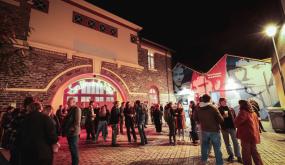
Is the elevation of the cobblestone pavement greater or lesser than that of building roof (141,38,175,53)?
lesser

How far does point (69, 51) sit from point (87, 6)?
3.65 metres

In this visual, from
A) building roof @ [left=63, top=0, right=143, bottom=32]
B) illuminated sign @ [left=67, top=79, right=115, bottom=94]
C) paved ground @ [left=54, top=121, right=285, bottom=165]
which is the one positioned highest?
building roof @ [left=63, top=0, right=143, bottom=32]

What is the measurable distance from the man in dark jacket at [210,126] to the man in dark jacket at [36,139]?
3.46 m

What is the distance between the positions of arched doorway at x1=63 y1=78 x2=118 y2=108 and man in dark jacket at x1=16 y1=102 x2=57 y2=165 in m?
7.56

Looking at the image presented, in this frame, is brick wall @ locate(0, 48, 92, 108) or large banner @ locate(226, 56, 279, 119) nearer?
brick wall @ locate(0, 48, 92, 108)

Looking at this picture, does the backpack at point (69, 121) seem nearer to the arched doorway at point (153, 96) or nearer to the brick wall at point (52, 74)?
the brick wall at point (52, 74)

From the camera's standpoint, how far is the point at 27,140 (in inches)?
115

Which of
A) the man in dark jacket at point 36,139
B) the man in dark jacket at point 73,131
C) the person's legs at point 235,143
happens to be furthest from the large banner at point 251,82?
the man in dark jacket at point 36,139

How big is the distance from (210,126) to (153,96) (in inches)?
480

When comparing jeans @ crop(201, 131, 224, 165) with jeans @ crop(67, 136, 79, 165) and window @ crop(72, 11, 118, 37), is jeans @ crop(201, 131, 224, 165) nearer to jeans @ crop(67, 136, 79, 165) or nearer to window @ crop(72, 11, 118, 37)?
jeans @ crop(67, 136, 79, 165)

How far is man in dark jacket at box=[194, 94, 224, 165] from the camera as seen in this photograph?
4.15 metres

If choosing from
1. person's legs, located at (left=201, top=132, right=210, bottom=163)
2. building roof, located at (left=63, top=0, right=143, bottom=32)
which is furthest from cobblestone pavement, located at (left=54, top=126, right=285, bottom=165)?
building roof, located at (left=63, top=0, right=143, bottom=32)

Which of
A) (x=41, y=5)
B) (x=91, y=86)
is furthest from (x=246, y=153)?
(x=41, y=5)

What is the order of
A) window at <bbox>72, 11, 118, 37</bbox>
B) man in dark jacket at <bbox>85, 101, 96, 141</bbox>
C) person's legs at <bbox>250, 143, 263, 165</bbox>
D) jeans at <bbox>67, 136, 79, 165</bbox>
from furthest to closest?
window at <bbox>72, 11, 118, 37</bbox> < man in dark jacket at <bbox>85, 101, 96, 141</bbox> < jeans at <bbox>67, 136, 79, 165</bbox> < person's legs at <bbox>250, 143, 263, 165</bbox>
